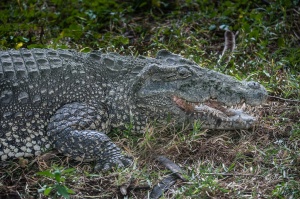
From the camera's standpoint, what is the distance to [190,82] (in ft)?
17.5

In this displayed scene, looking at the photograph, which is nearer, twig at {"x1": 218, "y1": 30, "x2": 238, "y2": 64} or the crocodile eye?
the crocodile eye

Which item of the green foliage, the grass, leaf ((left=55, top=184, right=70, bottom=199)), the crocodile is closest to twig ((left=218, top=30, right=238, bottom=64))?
the grass

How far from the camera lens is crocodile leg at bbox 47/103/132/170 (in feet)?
16.2

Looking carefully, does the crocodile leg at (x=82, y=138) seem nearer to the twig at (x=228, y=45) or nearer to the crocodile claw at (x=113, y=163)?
the crocodile claw at (x=113, y=163)

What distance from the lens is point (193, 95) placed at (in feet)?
17.4

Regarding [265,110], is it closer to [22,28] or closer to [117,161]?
[117,161]

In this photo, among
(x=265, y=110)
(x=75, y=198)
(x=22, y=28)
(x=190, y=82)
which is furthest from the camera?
(x=22, y=28)

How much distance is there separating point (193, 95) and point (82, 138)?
116cm

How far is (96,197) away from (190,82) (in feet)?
5.04

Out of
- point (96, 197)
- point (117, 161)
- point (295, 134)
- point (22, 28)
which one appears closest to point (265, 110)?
point (295, 134)

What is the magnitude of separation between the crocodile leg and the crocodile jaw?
851 mm

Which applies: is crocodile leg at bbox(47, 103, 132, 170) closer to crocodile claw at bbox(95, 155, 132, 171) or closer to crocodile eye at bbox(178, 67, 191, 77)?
crocodile claw at bbox(95, 155, 132, 171)

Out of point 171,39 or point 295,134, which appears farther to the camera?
point 171,39

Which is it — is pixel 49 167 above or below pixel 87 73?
below
